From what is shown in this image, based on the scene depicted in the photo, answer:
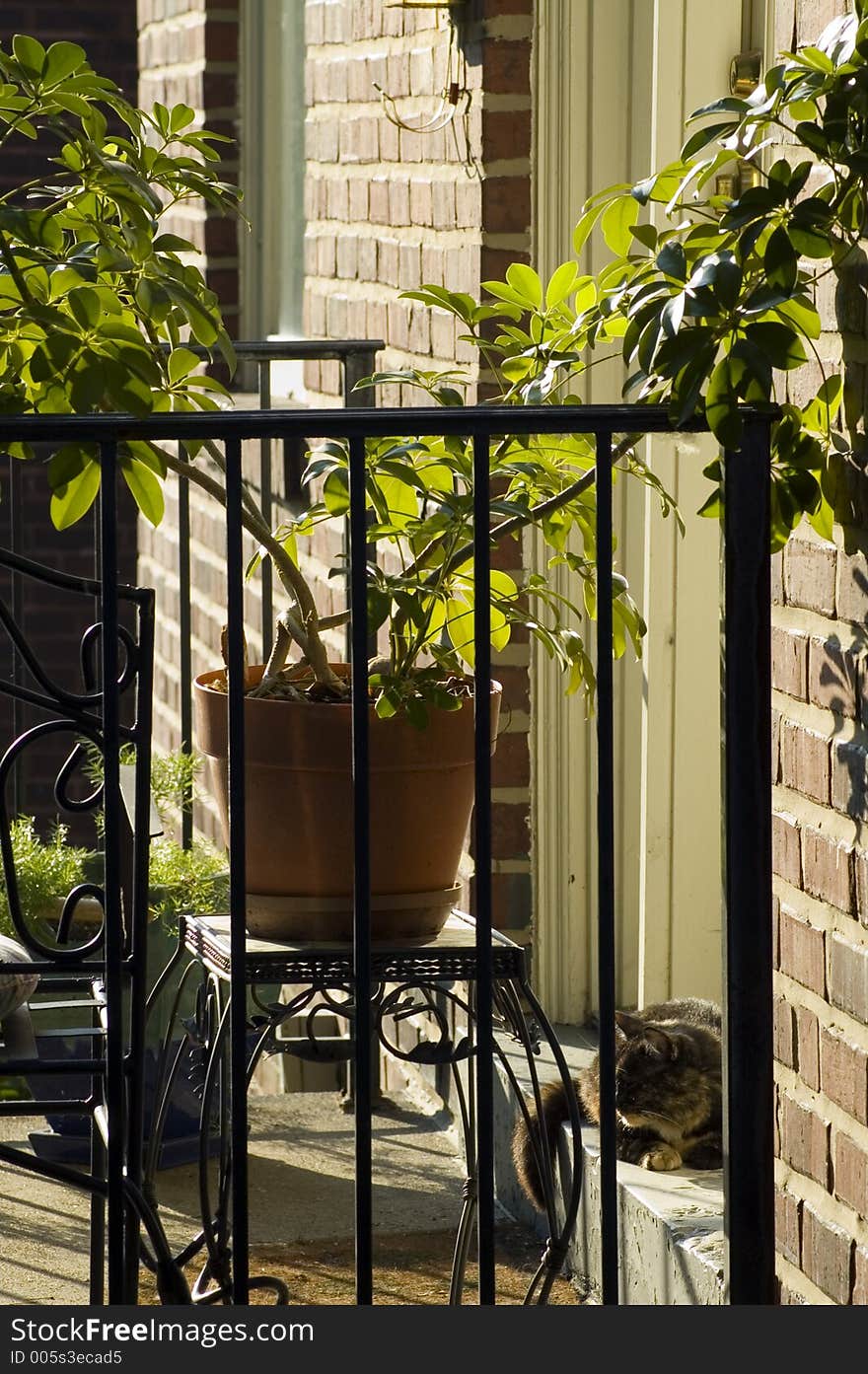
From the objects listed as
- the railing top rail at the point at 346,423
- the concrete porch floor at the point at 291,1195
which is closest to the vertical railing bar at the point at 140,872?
the railing top rail at the point at 346,423

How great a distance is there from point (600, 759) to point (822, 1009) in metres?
0.39

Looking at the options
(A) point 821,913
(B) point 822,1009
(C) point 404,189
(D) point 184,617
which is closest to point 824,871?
(A) point 821,913

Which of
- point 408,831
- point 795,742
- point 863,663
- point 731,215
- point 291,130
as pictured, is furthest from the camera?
point 291,130

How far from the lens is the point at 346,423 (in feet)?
6.99

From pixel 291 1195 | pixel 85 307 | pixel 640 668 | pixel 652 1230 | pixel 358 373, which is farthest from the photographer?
pixel 358 373

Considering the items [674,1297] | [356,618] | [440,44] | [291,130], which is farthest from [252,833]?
[291,130]

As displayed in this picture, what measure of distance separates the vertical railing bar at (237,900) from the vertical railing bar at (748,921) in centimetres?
55

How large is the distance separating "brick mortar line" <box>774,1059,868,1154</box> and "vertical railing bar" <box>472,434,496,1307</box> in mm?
370

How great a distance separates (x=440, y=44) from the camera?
3842mm

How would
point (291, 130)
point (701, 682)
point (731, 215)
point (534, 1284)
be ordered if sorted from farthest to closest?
point (291, 130) < point (701, 682) < point (534, 1284) < point (731, 215)

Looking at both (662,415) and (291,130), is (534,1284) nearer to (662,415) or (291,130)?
(662,415)

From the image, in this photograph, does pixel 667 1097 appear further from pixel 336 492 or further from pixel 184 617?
pixel 184 617

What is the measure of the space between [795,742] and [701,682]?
1103mm

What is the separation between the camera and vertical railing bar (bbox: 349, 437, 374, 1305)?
2.16 m
